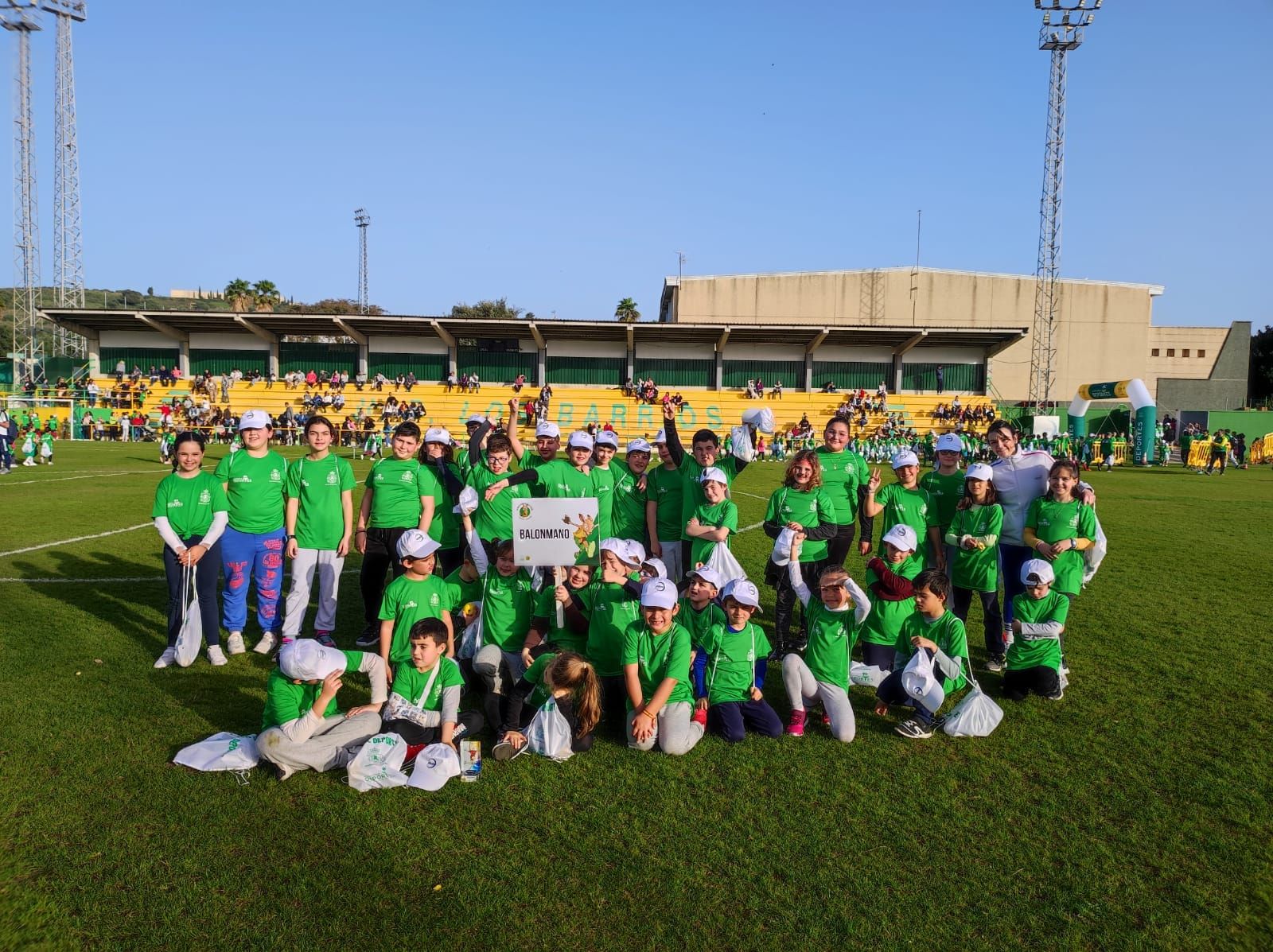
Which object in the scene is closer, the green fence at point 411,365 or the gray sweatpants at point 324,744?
the gray sweatpants at point 324,744

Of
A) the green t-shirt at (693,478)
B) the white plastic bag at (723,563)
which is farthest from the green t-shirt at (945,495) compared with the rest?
the white plastic bag at (723,563)

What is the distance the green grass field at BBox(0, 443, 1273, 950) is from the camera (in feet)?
10.8

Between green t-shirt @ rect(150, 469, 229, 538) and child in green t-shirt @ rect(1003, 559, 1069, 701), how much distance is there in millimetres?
6141

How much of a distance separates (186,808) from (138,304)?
383 ft

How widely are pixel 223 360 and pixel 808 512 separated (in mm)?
39832

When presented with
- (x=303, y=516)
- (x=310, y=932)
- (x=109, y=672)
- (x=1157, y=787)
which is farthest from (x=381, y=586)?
(x=1157, y=787)

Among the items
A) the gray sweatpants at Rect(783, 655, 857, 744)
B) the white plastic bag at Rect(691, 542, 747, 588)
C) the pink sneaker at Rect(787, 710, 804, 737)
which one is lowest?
the pink sneaker at Rect(787, 710, 804, 737)

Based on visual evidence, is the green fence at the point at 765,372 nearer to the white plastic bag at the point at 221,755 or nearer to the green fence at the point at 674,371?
the green fence at the point at 674,371

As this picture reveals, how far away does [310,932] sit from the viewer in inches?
125

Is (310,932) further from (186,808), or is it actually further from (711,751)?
(711,751)

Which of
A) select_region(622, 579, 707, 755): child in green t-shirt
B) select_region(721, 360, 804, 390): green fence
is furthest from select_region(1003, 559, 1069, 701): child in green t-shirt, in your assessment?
select_region(721, 360, 804, 390): green fence

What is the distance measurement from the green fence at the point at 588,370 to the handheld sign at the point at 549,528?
116ft

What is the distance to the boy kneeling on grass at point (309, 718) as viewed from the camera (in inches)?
172

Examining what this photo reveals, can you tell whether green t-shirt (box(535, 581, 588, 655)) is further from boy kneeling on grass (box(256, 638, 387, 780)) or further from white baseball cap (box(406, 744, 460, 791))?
boy kneeling on grass (box(256, 638, 387, 780))
